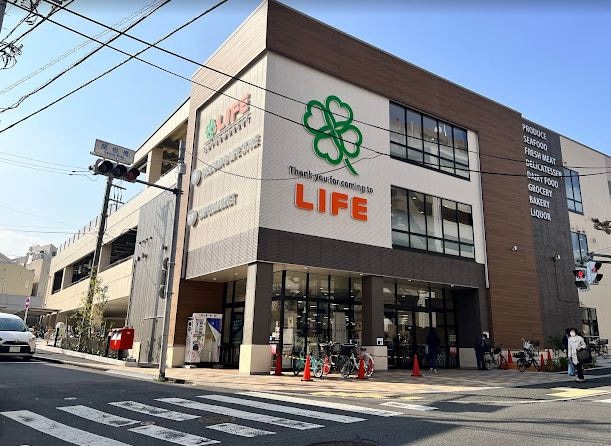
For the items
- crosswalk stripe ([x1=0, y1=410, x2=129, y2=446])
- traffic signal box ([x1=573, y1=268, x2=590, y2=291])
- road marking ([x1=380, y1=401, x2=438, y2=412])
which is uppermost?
traffic signal box ([x1=573, y1=268, x2=590, y2=291])

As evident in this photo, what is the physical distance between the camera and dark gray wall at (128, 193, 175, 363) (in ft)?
75.4

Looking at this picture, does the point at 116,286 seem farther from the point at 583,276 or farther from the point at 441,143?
the point at 583,276

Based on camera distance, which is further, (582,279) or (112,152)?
(112,152)

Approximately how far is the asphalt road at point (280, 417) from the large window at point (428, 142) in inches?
547

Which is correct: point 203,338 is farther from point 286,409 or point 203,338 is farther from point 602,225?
point 602,225

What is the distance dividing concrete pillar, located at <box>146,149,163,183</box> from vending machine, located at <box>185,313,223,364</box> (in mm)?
14365

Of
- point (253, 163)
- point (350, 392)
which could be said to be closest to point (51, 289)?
point (253, 163)

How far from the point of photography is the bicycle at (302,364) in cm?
1688

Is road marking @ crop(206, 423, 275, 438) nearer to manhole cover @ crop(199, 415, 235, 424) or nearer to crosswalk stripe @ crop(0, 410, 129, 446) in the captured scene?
manhole cover @ crop(199, 415, 235, 424)

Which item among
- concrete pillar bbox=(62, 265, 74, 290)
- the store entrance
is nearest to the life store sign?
the store entrance

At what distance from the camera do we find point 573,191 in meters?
32.1

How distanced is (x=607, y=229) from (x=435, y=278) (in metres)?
20.2

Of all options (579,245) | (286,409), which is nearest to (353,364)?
(286,409)

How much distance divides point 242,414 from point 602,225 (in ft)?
113
